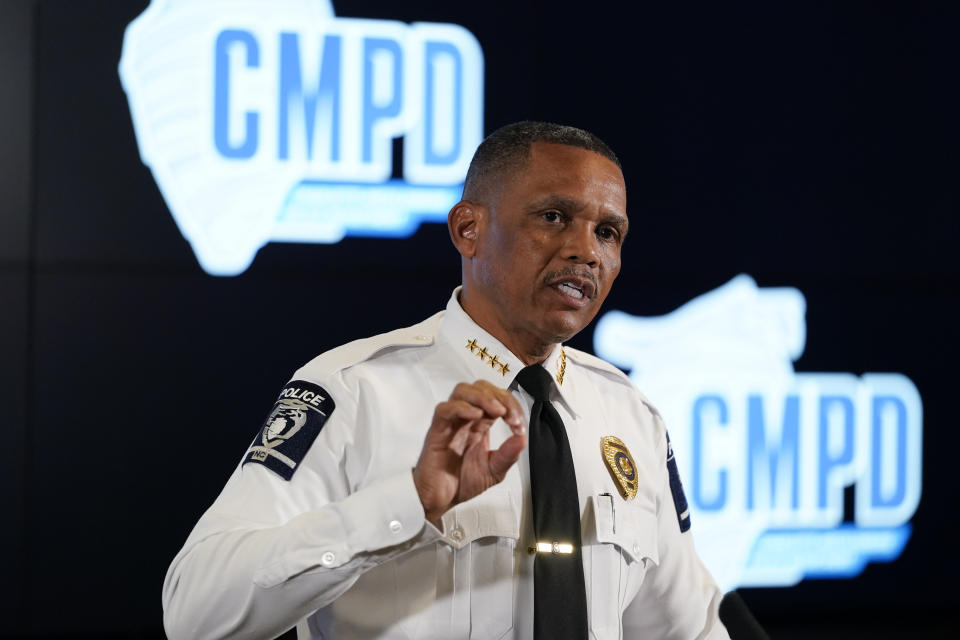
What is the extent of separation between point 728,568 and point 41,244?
217cm

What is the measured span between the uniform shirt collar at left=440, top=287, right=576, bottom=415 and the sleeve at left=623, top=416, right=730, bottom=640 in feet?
0.74

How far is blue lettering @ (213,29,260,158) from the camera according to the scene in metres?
2.86

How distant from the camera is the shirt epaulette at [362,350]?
1354 mm

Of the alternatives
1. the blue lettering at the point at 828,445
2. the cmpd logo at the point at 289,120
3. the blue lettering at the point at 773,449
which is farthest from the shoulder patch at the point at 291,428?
the blue lettering at the point at 828,445

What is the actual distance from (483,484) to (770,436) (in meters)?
2.26

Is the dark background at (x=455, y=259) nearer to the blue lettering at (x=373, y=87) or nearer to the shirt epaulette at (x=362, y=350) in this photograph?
the blue lettering at (x=373, y=87)

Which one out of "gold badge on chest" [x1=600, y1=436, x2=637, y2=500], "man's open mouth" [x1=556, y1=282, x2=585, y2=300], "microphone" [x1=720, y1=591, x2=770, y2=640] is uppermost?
"man's open mouth" [x1=556, y1=282, x2=585, y2=300]

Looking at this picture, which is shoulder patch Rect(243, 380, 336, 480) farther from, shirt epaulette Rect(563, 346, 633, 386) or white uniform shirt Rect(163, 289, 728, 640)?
shirt epaulette Rect(563, 346, 633, 386)

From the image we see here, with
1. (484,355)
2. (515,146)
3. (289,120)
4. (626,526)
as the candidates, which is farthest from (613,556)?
(289,120)

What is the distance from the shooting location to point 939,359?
10.9ft

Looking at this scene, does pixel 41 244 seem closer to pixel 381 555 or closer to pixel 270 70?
pixel 270 70

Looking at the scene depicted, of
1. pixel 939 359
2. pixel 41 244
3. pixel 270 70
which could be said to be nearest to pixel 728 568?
pixel 939 359

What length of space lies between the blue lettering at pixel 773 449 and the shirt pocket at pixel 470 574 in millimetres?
2006

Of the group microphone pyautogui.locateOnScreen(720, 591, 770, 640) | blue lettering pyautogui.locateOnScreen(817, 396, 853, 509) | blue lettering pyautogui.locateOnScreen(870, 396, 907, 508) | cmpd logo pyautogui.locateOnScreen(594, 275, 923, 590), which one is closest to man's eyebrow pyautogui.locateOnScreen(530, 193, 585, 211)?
microphone pyautogui.locateOnScreen(720, 591, 770, 640)
